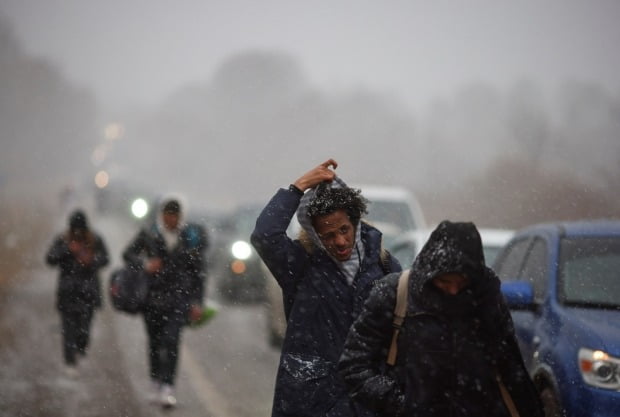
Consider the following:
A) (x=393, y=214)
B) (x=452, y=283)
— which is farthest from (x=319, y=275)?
(x=393, y=214)

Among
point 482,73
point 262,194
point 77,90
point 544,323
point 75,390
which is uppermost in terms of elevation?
point 77,90

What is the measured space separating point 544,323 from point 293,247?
2309 mm

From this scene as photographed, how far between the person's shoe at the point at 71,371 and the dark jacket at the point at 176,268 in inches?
67.5

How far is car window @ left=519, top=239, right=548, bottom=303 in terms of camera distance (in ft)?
19.5

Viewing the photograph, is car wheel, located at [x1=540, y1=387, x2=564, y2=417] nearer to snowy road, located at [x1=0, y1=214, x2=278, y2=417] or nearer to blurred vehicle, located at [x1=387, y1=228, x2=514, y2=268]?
snowy road, located at [x1=0, y1=214, x2=278, y2=417]

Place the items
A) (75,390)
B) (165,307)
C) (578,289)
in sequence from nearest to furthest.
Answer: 1. (578,289)
2. (165,307)
3. (75,390)

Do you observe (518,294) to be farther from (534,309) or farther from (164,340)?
(164,340)

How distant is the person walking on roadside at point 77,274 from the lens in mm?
9336

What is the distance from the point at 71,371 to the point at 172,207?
238 centimetres

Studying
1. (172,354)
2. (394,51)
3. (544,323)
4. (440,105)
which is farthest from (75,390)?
(394,51)

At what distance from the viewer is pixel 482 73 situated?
67.9 metres

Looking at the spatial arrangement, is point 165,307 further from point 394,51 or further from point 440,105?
point 394,51

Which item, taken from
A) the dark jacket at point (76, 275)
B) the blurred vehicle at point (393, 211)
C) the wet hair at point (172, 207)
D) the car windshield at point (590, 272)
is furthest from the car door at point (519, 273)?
the blurred vehicle at point (393, 211)

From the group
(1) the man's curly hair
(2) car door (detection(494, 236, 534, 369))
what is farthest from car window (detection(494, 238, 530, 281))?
(1) the man's curly hair
